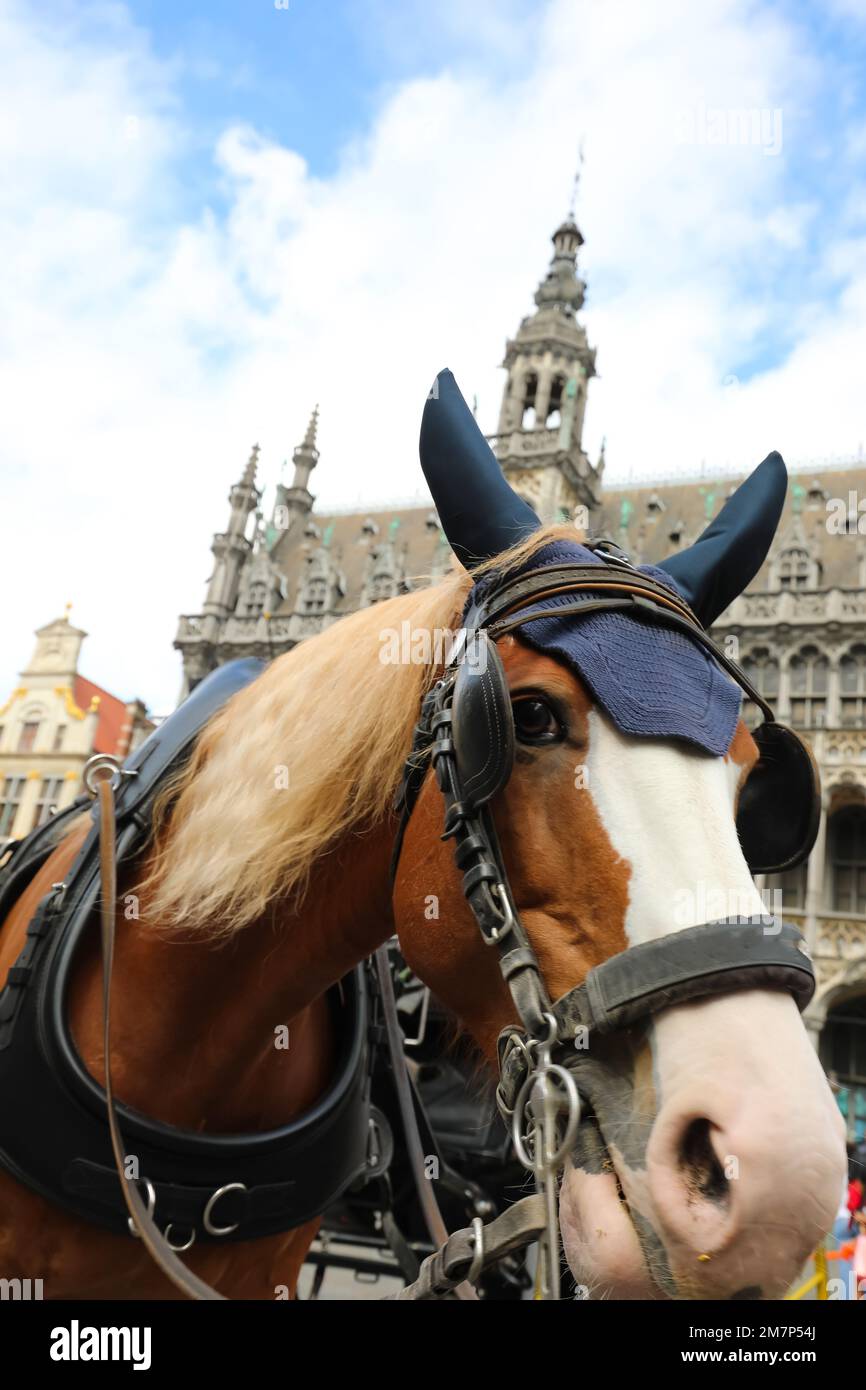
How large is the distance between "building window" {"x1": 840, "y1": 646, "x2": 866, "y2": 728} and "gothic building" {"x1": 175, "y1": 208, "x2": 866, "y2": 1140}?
0.04m

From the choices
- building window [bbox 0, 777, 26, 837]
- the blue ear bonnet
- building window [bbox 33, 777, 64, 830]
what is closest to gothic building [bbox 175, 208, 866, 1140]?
building window [bbox 33, 777, 64, 830]

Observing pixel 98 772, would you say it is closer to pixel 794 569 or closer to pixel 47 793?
pixel 794 569

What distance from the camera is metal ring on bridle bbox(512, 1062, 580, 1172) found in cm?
124

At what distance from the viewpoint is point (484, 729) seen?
4.76ft

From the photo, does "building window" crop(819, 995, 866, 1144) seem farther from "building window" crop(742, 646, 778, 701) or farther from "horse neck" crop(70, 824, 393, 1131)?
"horse neck" crop(70, 824, 393, 1131)

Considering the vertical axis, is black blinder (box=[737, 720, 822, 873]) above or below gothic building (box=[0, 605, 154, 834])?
below

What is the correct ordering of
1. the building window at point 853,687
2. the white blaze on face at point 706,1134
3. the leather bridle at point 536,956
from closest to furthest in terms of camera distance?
the white blaze on face at point 706,1134 → the leather bridle at point 536,956 → the building window at point 853,687

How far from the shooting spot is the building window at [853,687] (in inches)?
885

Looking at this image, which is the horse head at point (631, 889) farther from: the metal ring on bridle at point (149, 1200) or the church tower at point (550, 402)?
the church tower at point (550, 402)

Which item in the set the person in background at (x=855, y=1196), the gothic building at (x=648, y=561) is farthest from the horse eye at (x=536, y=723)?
the gothic building at (x=648, y=561)

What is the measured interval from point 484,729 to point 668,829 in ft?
1.05

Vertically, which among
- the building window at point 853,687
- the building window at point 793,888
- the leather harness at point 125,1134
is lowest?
the leather harness at point 125,1134

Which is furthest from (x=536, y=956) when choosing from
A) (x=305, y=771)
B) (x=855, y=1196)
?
(x=855, y=1196)

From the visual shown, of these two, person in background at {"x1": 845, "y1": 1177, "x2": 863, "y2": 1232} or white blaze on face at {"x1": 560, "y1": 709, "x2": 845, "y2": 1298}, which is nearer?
white blaze on face at {"x1": 560, "y1": 709, "x2": 845, "y2": 1298}
